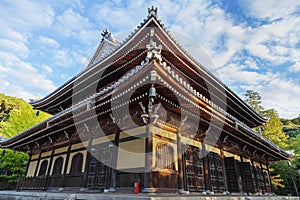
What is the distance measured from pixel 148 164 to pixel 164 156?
2.95ft

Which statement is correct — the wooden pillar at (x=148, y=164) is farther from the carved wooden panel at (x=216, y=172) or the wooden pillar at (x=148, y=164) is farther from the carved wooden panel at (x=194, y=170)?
the carved wooden panel at (x=216, y=172)

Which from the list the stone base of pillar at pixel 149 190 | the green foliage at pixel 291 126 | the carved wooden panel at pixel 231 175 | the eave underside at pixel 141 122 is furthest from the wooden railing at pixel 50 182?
the green foliage at pixel 291 126

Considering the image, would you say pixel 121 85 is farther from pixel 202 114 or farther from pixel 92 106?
pixel 202 114

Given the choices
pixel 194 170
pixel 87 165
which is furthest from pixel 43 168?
pixel 194 170

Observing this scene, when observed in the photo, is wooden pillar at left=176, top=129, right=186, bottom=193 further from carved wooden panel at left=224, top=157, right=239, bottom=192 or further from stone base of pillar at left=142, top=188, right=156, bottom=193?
carved wooden panel at left=224, top=157, right=239, bottom=192

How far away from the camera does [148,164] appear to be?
593cm

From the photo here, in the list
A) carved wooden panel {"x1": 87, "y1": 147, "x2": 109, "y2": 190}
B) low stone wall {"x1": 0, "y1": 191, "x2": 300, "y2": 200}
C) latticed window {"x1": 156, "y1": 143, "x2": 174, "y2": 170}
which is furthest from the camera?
carved wooden panel {"x1": 87, "y1": 147, "x2": 109, "y2": 190}

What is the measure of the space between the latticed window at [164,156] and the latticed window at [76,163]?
4.49 metres

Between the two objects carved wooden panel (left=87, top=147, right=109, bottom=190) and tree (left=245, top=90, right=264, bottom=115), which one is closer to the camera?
carved wooden panel (left=87, top=147, right=109, bottom=190)

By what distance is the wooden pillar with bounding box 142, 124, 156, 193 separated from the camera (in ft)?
18.6

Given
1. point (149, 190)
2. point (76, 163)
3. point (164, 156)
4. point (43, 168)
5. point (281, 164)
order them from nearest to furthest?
point (149, 190)
point (164, 156)
point (76, 163)
point (43, 168)
point (281, 164)

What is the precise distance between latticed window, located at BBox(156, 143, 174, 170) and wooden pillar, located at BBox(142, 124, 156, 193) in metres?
0.41

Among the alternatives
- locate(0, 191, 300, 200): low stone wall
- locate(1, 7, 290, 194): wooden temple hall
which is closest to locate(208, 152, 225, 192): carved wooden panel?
locate(1, 7, 290, 194): wooden temple hall

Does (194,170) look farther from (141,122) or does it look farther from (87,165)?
(87,165)
